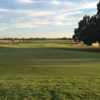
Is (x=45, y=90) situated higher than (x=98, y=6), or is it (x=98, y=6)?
(x=98, y=6)

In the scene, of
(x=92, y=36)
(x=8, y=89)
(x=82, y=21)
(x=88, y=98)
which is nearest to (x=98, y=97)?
(x=88, y=98)

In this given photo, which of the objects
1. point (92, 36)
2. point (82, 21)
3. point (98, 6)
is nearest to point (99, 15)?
point (98, 6)

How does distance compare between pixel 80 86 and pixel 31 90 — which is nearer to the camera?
pixel 31 90

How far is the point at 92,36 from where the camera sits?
259 ft

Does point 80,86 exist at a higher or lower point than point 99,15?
lower

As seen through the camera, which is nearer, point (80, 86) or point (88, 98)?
point (88, 98)

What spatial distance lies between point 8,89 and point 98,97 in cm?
361

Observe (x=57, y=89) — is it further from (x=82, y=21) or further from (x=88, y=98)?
(x=82, y=21)

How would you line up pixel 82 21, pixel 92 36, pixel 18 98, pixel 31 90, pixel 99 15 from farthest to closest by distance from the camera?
pixel 82 21 → pixel 99 15 → pixel 92 36 → pixel 31 90 → pixel 18 98

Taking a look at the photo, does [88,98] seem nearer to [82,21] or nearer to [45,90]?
[45,90]

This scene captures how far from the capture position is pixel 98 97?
11852 millimetres

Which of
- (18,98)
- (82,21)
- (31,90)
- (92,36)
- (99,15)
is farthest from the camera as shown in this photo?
(82,21)

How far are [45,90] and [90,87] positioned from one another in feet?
6.61

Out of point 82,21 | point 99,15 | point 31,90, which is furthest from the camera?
point 82,21
